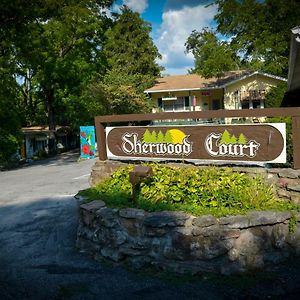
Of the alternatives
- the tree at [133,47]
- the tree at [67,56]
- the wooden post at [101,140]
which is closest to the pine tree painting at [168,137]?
the wooden post at [101,140]

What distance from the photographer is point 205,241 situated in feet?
18.5

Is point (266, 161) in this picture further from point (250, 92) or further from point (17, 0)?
point (250, 92)

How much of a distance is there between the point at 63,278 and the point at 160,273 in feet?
5.05

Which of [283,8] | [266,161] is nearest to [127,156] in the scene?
[266,161]

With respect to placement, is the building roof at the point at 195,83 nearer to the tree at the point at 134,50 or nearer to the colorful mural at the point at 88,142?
the tree at the point at 134,50

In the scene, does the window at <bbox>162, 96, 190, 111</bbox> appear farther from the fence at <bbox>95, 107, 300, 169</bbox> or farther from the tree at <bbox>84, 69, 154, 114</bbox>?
the fence at <bbox>95, 107, 300, 169</bbox>

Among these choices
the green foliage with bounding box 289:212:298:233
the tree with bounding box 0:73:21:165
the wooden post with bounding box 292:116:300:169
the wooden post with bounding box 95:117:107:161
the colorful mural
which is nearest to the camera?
the green foliage with bounding box 289:212:298:233

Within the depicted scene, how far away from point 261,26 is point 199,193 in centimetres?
2039

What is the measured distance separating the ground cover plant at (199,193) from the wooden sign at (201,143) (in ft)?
1.07

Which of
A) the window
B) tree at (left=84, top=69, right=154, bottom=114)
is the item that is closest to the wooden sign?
tree at (left=84, top=69, right=154, bottom=114)

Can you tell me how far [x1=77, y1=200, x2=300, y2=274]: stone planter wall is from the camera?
18.4ft

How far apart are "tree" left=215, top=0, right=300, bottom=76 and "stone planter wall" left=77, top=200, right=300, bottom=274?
18.9m

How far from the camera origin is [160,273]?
5.72 metres

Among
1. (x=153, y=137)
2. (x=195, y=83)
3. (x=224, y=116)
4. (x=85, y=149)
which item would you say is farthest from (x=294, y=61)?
(x=195, y=83)
